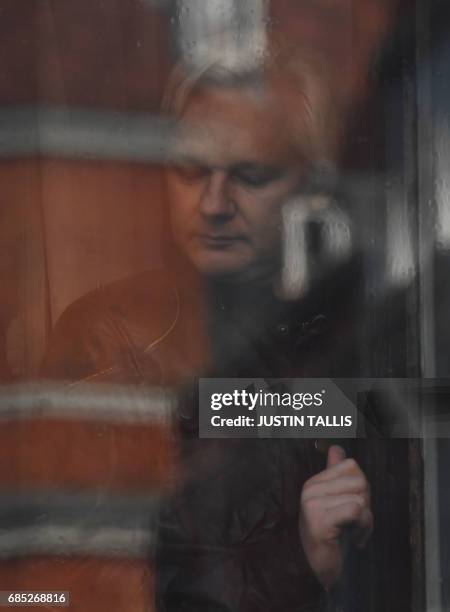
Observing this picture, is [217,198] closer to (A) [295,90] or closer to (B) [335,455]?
(A) [295,90]

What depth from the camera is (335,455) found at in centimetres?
151

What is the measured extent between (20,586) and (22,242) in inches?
24.0

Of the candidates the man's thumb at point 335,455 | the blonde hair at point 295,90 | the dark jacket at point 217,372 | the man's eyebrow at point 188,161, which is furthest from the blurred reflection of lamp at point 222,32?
the man's thumb at point 335,455

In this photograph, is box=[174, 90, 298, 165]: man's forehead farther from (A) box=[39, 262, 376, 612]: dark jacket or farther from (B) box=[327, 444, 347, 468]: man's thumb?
(B) box=[327, 444, 347, 468]: man's thumb

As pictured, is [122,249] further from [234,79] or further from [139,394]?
[234,79]

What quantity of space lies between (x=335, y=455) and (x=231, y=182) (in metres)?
0.52

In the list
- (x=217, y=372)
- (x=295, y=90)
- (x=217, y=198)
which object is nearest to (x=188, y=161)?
(x=217, y=198)

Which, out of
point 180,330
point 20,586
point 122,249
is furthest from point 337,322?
point 20,586

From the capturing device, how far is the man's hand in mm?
1504

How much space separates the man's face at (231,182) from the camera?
148cm

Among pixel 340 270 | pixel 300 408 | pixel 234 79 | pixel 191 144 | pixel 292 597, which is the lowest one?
pixel 292 597

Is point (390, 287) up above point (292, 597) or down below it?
above

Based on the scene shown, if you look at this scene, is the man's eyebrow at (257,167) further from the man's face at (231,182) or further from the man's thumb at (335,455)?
the man's thumb at (335,455)

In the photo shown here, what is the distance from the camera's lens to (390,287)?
152 cm
